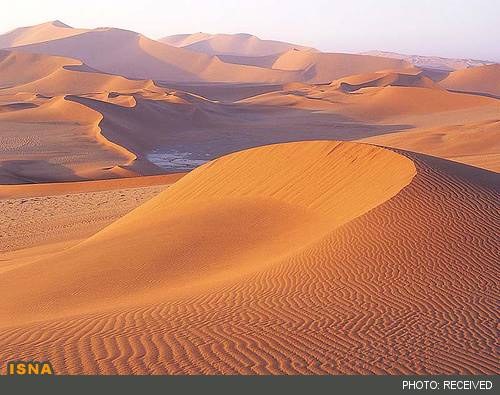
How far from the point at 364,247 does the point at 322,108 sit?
55.3 metres

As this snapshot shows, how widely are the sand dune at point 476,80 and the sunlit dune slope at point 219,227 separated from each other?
9233 cm

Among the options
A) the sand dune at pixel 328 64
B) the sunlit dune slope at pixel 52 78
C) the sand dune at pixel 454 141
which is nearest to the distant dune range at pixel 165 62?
the sand dune at pixel 328 64

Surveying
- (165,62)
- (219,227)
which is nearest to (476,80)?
(165,62)

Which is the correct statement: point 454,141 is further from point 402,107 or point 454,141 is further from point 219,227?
point 402,107

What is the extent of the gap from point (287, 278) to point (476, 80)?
10487 cm

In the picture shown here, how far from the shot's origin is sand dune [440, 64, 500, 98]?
102250mm

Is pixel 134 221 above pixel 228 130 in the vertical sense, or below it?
above

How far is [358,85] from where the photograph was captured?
86.8 metres

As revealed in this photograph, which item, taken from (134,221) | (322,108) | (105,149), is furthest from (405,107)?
(134,221)

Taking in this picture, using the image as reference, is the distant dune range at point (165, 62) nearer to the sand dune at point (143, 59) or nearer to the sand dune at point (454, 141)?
the sand dune at point (143, 59)

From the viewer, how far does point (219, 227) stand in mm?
12664

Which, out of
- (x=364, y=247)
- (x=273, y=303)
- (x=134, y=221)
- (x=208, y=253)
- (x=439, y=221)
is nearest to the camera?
(x=273, y=303)

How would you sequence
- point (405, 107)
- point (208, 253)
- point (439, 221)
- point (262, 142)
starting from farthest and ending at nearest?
point (405, 107) < point (262, 142) < point (208, 253) < point (439, 221)

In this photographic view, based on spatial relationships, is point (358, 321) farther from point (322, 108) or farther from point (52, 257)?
point (322, 108)
